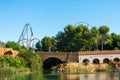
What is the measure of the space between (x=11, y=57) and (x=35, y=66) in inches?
264

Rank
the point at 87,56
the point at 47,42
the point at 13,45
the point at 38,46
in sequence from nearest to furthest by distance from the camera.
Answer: the point at 87,56 < the point at 13,45 < the point at 47,42 < the point at 38,46

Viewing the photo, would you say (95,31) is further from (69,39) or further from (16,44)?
(16,44)

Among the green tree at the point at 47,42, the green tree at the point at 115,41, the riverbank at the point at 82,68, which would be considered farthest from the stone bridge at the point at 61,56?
the green tree at the point at 115,41

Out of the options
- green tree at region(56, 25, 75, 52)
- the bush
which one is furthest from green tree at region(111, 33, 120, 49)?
the bush

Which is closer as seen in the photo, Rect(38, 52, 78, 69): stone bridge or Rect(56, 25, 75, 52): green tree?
Rect(38, 52, 78, 69): stone bridge

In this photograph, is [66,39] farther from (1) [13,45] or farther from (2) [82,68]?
(2) [82,68]

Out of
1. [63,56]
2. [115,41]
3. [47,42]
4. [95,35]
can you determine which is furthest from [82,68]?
[47,42]

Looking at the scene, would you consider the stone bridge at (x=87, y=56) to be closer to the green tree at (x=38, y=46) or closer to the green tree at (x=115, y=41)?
the green tree at (x=115, y=41)

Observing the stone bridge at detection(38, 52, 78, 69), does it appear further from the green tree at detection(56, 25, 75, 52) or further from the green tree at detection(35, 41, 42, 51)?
the green tree at detection(35, 41, 42, 51)

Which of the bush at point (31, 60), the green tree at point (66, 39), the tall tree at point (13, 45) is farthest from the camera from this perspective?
the green tree at point (66, 39)

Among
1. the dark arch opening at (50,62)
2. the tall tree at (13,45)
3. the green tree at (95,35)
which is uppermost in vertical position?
the green tree at (95,35)

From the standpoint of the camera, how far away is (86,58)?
8369 centimetres

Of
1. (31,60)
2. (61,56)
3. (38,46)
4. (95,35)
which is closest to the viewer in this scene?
(31,60)

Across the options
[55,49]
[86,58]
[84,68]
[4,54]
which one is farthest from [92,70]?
[55,49]
